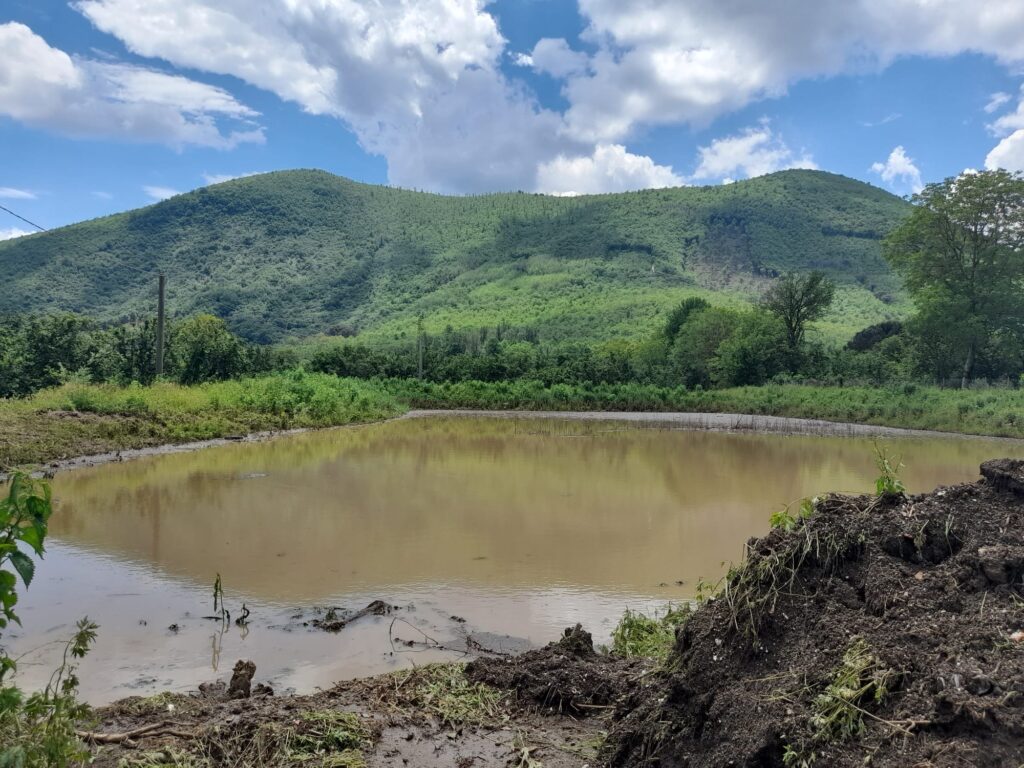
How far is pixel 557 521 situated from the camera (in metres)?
11.4

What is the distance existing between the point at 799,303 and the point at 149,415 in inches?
1551

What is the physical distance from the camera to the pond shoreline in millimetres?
17000

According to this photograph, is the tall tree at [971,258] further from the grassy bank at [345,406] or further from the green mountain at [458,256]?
the green mountain at [458,256]

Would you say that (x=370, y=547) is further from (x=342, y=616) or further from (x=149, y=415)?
(x=149, y=415)

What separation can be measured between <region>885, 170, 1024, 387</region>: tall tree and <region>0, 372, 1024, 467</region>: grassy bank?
446 cm

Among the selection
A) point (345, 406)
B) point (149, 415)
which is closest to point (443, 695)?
point (149, 415)

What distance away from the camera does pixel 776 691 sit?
304 cm

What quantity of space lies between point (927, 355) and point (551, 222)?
95.0m

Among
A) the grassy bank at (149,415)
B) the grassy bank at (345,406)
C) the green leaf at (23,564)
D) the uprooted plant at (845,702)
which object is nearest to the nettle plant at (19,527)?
the green leaf at (23,564)

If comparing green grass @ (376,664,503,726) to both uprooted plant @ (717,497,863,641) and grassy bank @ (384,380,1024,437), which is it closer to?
uprooted plant @ (717,497,863,641)

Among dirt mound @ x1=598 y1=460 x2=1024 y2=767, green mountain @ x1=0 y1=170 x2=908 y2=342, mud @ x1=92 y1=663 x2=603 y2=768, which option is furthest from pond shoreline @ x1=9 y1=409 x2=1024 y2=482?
green mountain @ x1=0 y1=170 x2=908 y2=342

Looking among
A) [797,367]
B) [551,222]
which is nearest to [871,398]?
[797,367]

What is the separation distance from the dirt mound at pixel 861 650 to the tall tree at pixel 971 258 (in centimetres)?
3536

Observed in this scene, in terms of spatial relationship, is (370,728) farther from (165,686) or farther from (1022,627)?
(1022,627)
